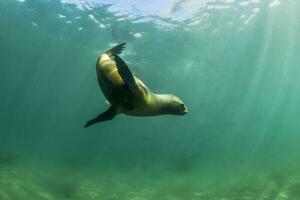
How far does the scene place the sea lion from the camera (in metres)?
3.51

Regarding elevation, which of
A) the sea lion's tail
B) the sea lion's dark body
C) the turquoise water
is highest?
the turquoise water

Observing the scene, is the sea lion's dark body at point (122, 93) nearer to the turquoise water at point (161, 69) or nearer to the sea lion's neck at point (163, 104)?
the sea lion's neck at point (163, 104)

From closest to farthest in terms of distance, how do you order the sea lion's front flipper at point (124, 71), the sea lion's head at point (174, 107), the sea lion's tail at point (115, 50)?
the sea lion's front flipper at point (124, 71)
the sea lion's head at point (174, 107)
the sea lion's tail at point (115, 50)

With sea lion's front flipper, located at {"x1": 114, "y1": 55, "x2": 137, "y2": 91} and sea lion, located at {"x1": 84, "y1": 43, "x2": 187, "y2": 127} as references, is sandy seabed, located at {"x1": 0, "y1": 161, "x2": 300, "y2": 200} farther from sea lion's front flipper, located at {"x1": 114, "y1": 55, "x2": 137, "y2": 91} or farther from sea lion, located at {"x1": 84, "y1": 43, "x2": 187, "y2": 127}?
sea lion's front flipper, located at {"x1": 114, "y1": 55, "x2": 137, "y2": 91}

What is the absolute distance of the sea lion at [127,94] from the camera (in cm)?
351

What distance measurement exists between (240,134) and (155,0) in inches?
3783

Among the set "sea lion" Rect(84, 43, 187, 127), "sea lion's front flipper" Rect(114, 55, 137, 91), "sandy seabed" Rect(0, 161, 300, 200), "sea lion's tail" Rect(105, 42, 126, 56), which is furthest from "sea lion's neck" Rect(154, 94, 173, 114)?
"sandy seabed" Rect(0, 161, 300, 200)

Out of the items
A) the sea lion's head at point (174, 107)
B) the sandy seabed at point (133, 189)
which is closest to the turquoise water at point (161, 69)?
the sandy seabed at point (133, 189)

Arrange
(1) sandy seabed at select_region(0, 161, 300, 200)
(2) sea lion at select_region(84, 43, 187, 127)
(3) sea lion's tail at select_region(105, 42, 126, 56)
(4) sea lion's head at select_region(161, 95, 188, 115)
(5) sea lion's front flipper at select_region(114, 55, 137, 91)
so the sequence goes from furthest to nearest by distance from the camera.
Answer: (1) sandy seabed at select_region(0, 161, 300, 200)
(3) sea lion's tail at select_region(105, 42, 126, 56)
(4) sea lion's head at select_region(161, 95, 188, 115)
(2) sea lion at select_region(84, 43, 187, 127)
(5) sea lion's front flipper at select_region(114, 55, 137, 91)

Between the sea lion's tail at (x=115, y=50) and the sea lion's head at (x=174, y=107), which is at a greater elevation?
the sea lion's tail at (x=115, y=50)

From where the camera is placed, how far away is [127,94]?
11.9 feet

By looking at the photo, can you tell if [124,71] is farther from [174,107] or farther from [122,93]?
[174,107]

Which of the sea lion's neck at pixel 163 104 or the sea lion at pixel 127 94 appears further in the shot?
the sea lion's neck at pixel 163 104

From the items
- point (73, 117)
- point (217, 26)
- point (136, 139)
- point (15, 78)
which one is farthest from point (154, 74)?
point (136, 139)
